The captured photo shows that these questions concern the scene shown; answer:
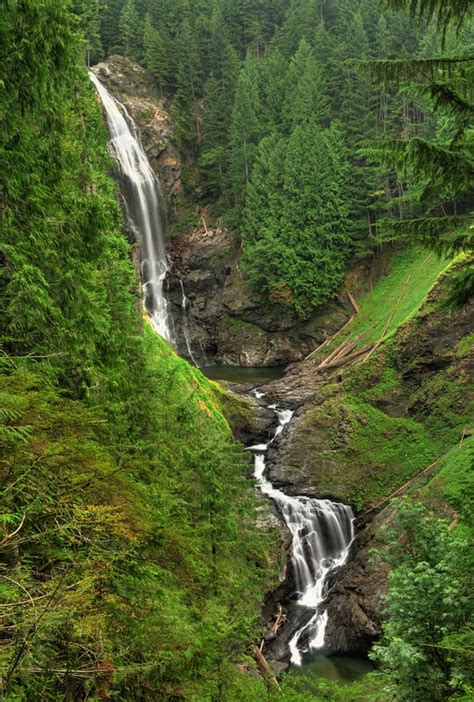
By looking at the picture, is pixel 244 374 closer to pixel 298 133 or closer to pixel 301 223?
pixel 301 223

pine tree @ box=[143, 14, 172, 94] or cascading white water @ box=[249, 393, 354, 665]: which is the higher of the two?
pine tree @ box=[143, 14, 172, 94]

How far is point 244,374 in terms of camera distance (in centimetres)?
3553

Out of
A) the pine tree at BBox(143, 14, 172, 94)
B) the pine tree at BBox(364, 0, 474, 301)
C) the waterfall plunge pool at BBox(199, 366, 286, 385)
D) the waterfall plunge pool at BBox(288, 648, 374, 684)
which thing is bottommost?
the waterfall plunge pool at BBox(199, 366, 286, 385)

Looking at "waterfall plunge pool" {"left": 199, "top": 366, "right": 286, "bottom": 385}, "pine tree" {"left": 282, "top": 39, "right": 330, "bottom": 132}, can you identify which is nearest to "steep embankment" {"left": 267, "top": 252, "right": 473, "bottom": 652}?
"waterfall plunge pool" {"left": 199, "top": 366, "right": 286, "bottom": 385}

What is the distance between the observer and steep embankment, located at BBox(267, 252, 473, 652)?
20.0 meters

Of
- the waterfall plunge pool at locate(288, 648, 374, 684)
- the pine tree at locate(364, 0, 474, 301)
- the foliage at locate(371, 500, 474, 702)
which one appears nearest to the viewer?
the pine tree at locate(364, 0, 474, 301)

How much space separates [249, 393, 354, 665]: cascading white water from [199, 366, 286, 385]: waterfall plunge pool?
1274 centimetres

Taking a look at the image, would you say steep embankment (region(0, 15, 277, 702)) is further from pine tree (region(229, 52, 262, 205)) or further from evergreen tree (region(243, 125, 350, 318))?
pine tree (region(229, 52, 262, 205))

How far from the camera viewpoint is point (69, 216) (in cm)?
767

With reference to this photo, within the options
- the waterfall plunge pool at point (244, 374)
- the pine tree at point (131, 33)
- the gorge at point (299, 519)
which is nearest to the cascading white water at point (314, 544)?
the gorge at point (299, 519)

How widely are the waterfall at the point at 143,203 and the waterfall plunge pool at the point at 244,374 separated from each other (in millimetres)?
5142

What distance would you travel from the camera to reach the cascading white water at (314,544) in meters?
16.5

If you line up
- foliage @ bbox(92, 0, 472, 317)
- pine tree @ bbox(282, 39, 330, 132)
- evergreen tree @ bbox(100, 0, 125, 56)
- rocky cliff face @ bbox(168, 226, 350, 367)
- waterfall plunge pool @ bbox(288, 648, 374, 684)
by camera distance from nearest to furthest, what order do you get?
waterfall plunge pool @ bbox(288, 648, 374, 684), rocky cliff face @ bbox(168, 226, 350, 367), foliage @ bbox(92, 0, 472, 317), pine tree @ bbox(282, 39, 330, 132), evergreen tree @ bbox(100, 0, 125, 56)

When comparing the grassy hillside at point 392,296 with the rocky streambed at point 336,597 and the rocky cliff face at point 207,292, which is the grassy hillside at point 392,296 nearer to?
the rocky cliff face at point 207,292
